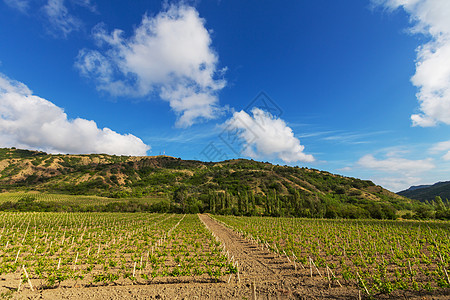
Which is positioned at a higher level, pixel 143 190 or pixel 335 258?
pixel 143 190

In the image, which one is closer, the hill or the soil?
the soil

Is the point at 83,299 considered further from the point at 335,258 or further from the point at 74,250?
the point at 335,258

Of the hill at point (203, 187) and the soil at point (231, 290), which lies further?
the hill at point (203, 187)

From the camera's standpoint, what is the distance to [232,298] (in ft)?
32.7

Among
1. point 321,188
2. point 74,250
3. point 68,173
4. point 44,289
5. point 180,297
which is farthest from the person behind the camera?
point 68,173

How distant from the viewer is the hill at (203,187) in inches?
3600

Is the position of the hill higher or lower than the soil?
higher

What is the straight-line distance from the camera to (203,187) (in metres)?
146

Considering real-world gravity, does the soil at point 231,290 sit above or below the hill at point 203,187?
below

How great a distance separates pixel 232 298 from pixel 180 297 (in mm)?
2597

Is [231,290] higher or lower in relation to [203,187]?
lower

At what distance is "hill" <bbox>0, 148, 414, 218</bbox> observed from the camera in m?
91.4

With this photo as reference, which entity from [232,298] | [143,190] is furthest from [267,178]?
[232,298]

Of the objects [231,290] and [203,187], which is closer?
[231,290]
